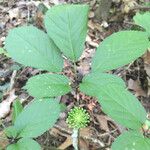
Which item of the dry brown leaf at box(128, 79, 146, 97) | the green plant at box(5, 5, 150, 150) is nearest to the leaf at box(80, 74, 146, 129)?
the green plant at box(5, 5, 150, 150)

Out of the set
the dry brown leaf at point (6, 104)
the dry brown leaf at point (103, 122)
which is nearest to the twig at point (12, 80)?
the dry brown leaf at point (6, 104)

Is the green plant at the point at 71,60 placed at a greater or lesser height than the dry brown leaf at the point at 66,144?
greater

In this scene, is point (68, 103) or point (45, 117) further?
point (68, 103)

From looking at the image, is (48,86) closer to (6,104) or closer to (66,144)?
(66,144)

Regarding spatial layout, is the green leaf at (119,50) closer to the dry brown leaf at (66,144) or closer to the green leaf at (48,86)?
the green leaf at (48,86)

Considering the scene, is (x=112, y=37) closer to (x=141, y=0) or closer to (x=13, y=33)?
(x=13, y=33)

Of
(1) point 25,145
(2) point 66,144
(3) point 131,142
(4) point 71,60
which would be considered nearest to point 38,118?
(1) point 25,145

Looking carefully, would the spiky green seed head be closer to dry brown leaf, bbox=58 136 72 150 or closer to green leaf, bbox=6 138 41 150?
green leaf, bbox=6 138 41 150

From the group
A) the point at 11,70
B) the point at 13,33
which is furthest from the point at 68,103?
the point at 13,33
